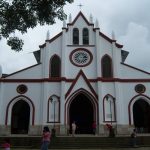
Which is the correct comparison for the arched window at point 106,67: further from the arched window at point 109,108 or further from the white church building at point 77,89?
the arched window at point 109,108

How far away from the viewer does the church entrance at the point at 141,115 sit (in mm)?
40438

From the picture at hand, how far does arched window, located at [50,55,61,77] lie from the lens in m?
39.7

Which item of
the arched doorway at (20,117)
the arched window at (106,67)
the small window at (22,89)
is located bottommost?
the arched doorway at (20,117)

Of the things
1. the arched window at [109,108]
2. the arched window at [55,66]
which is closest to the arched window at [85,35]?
the arched window at [55,66]

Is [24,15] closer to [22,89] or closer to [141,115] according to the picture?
[22,89]

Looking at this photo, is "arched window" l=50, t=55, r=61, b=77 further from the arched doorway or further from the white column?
the arched doorway

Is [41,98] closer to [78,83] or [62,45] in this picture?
[78,83]

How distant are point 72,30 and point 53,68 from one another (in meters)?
5.99

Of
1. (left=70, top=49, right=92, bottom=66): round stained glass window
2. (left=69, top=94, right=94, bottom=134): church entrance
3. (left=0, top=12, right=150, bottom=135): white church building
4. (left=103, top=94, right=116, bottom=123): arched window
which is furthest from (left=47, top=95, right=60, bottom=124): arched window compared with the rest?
(left=103, top=94, right=116, bottom=123): arched window

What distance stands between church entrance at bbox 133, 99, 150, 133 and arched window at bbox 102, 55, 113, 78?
5606mm

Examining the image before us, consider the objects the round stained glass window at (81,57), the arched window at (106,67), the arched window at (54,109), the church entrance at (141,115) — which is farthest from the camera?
the church entrance at (141,115)

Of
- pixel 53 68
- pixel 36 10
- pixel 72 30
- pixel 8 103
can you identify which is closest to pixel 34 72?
pixel 53 68

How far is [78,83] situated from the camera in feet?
127

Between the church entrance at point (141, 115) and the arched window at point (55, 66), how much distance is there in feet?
36.9
